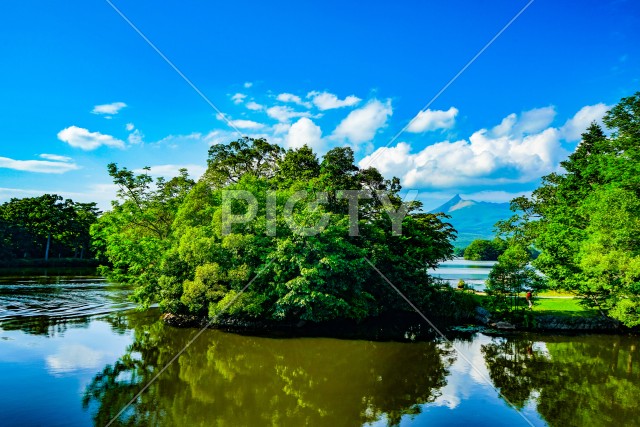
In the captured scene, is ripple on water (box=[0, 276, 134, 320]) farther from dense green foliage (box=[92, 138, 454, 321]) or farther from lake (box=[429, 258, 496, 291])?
lake (box=[429, 258, 496, 291])

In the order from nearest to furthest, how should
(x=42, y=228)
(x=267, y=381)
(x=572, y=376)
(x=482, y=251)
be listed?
(x=267, y=381), (x=572, y=376), (x=42, y=228), (x=482, y=251)

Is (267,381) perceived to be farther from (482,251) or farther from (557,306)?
(482,251)

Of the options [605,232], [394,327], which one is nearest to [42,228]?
[394,327]

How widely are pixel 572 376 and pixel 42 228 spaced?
62.0 metres

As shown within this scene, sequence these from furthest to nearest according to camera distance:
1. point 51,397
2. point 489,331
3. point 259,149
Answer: point 259,149 < point 489,331 < point 51,397

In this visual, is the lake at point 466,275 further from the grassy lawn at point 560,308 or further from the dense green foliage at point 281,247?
the grassy lawn at point 560,308

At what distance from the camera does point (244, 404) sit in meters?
12.9

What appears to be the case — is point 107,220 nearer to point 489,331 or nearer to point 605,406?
point 489,331

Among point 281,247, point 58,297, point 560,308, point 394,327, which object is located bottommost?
point 394,327

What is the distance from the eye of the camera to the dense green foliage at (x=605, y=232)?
72.3 feet

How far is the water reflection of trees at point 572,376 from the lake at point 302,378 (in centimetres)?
6

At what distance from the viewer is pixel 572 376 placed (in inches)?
639

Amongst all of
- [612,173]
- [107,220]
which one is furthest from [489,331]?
[107,220]

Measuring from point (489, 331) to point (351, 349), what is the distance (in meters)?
9.44
